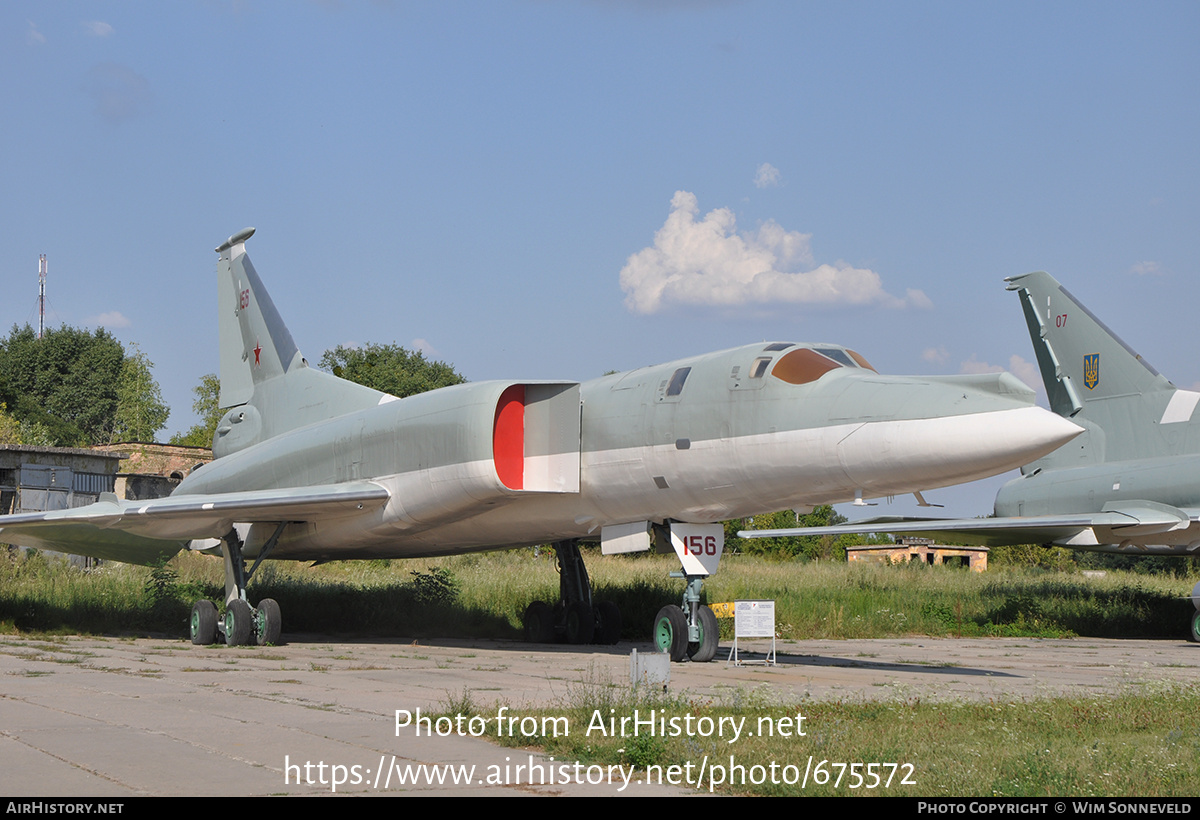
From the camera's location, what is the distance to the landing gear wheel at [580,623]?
14.2 metres

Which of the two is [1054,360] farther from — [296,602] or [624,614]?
[296,602]

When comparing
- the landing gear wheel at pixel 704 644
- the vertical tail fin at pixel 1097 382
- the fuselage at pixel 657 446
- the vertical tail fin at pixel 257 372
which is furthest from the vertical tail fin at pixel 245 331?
the vertical tail fin at pixel 1097 382

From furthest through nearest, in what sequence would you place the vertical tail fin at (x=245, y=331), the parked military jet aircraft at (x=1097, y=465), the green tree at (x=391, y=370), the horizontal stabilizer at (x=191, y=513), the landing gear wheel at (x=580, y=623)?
the green tree at (x=391, y=370), the parked military jet aircraft at (x=1097, y=465), the vertical tail fin at (x=245, y=331), the landing gear wheel at (x=580, y=623), the horizontal stabilizer at (x=191, y=513)

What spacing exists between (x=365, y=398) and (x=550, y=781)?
36.5ft

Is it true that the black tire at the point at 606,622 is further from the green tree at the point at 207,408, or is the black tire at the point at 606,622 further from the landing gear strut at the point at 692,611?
the green tree at the point at 207,408

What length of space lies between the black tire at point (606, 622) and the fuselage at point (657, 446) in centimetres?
179

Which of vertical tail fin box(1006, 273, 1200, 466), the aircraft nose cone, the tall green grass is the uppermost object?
vertical tail fin box(1006, 273, 1200, 466)

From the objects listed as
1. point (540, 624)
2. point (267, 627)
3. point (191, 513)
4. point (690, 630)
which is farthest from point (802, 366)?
point (191, 513)

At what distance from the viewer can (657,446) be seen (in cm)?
1061

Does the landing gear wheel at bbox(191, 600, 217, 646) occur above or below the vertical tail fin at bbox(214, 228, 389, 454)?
below

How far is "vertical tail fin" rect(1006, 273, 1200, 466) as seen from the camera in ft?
62.0

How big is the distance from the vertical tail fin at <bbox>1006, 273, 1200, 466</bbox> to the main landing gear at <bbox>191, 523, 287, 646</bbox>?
1434 cm

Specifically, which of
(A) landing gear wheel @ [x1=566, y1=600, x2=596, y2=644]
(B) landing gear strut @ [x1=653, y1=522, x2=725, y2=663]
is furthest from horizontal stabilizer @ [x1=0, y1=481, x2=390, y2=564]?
(B) landing gear strut @ [x1=653, y1=522, x2=725, y2=663]

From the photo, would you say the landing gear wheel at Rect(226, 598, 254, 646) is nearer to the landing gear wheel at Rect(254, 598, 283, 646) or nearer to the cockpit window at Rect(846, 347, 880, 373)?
the landing gear wheel at Rect(254, 598, 283, 646)
